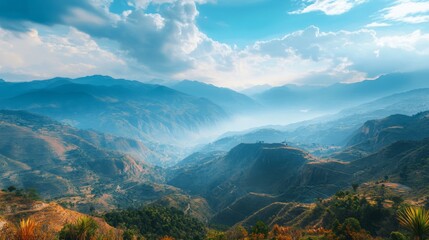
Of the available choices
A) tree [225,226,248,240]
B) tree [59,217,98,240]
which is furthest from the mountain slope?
tree [59,217,98,240]

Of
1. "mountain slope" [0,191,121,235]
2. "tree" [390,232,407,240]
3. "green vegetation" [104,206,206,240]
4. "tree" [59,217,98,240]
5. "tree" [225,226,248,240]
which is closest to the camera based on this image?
"tree" [59,217,98,240]

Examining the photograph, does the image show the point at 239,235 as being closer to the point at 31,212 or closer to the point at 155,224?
the point at 31,212

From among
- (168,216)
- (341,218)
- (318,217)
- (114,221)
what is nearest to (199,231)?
(168,216)

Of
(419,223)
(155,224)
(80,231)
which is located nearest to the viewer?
(419,223)

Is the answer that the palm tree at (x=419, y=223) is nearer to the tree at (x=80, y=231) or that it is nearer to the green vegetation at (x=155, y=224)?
the tree at (x=80, y=231)

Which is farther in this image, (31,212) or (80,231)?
(31,212)

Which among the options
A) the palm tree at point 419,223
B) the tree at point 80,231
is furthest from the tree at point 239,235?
the palm tree at point 419,223

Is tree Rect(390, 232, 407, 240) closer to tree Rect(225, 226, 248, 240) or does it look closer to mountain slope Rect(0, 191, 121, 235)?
tree Rect(225, 226, 248, 240)

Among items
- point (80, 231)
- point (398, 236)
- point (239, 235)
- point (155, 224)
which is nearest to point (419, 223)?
point (398, 236)

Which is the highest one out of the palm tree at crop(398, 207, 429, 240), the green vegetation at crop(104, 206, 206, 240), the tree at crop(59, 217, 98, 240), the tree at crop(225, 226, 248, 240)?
the palm tree at crop(398, 207, 429, 240)
